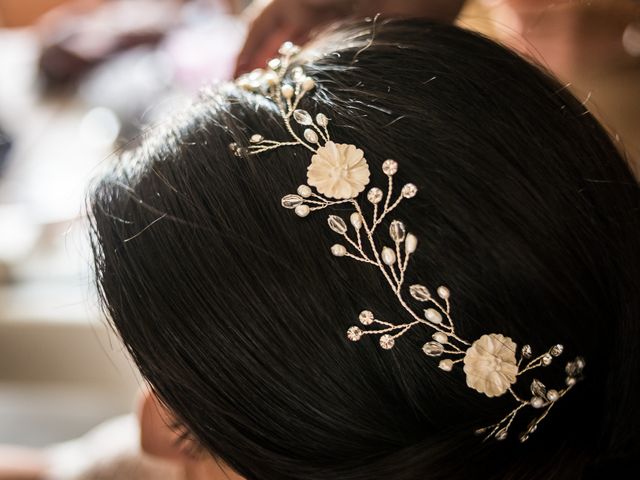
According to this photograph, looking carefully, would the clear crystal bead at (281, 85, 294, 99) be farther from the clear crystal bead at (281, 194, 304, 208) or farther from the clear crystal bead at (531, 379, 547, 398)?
the clear crystal bead at (531, 379, 547, 398)

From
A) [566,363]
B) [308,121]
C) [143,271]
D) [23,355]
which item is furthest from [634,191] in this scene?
[23,355]

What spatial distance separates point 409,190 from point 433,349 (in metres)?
0.13

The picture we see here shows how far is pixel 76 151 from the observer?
1.58 metres

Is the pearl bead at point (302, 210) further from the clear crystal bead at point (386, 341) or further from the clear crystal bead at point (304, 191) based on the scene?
the clear crystal bead at point (386, 341)

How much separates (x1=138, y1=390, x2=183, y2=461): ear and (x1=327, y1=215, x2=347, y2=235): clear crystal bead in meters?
0.34

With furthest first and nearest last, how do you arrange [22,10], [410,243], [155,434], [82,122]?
[22,10] < [82,122] < [155,434] < [410,243]

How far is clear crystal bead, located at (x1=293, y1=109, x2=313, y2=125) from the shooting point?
0.51 metres

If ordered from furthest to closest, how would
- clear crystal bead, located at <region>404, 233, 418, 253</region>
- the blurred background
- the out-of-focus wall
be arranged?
the out-of-focus wall, the blurred background, clear crystal bead, located at <region>404, 233, 418, 253</region>

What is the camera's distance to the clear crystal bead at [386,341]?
0.49 meters

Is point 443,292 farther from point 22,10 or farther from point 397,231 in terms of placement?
point 22,10

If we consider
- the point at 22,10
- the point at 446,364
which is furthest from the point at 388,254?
the point at 22,10

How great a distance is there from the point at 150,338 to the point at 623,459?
1.41 feet

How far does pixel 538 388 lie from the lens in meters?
0.51

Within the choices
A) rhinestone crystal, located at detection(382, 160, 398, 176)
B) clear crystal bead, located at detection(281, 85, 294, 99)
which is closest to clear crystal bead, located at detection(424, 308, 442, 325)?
rhinestone crystal, located at detection(382, 160, 398, 176)
